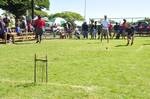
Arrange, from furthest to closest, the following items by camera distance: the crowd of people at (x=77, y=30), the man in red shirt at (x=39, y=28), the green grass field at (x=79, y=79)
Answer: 1. the man in red shirt at (x=39, y=28)
2. the crowd of people at (x=77, y=30)
3. the green grass field at (x=79, y=79)

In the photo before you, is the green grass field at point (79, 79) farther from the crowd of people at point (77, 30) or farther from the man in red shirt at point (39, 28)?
the man in red shirt at point (39, 28)

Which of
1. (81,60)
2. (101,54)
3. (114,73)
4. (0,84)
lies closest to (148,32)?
(101,54)

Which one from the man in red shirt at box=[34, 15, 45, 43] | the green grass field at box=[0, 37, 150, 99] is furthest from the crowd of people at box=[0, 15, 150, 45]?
the green grass field at box=[0, 37, 150, 99]

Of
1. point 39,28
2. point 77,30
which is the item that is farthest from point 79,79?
point 77,30

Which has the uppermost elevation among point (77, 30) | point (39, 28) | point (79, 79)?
point (39, 28)

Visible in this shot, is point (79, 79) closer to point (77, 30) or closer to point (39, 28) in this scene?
point (39, 28)

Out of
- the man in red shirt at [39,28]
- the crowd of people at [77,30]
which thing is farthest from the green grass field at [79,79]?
the man in red shirt at [39,28]

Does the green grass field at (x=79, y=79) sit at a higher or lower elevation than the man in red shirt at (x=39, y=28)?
lower

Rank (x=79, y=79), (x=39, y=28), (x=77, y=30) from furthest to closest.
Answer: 1. (x=77, y=30)
2. (x=39, y=28)
3. (x=79, y=79)

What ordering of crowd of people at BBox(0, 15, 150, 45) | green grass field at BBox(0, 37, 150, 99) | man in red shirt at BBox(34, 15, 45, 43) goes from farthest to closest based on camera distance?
man in red shirt at BBox(34, 15, 45, 43) < crowd of people at BBox(0, 15, 150, 45) < green grass field at BBox(0, 37, 150, 99)

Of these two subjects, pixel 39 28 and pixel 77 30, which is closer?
pixel 39 28

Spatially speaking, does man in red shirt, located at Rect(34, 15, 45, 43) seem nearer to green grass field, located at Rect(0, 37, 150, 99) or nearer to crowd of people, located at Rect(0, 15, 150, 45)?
crowd of people, located at Rect(0, 15, 150, 45)

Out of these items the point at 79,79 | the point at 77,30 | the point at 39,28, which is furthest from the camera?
the point at 77,30

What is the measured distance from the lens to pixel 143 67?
1652 cm
